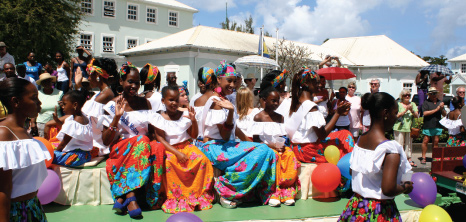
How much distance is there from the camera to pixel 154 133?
4.59m

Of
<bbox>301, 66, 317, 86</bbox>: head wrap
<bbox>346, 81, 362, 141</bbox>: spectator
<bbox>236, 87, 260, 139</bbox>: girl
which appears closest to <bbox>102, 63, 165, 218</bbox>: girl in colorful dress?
<bbox>236, 87, 260, 139</bbox>: girl

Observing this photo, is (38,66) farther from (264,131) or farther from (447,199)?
(447,199)

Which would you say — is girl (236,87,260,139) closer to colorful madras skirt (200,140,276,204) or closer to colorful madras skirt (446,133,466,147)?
colorful madras skirt (200,140,276,204)

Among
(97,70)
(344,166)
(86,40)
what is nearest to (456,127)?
(344,166)

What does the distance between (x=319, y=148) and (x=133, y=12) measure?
27125mm

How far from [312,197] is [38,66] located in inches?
311

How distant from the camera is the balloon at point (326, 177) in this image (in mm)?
4473

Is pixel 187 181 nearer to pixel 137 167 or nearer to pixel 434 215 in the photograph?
pixel 137 167

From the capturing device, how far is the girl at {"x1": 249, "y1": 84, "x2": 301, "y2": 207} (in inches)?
181

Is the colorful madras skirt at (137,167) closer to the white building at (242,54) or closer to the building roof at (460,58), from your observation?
the white building at (242,54)

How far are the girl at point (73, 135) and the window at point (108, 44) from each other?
81.1ft

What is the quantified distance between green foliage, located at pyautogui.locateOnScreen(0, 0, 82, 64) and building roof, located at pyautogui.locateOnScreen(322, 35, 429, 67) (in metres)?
20.4

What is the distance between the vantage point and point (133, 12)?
95.2 ft

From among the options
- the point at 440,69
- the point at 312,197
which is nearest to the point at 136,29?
the point at 440,69
